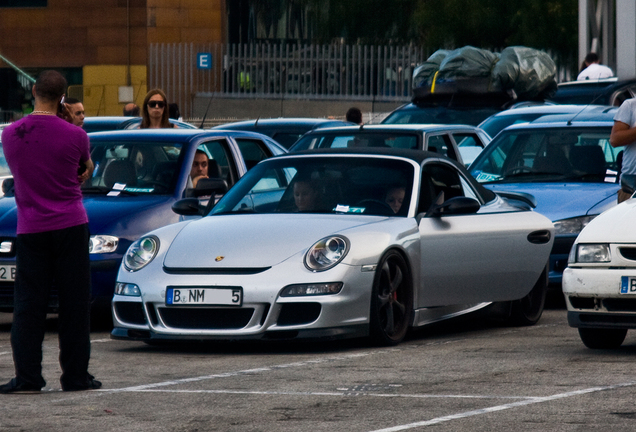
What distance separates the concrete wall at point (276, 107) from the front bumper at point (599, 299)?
84.5 ft

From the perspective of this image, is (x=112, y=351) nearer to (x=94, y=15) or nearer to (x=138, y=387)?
(x=138, y=387)

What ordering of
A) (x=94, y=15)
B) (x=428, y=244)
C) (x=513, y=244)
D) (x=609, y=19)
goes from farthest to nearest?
(x=94, y=15) < (x=609, y=19) < (x=513, y=244) < (x=428, y=244)

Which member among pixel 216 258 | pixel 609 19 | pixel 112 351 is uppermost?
pixel 609 19

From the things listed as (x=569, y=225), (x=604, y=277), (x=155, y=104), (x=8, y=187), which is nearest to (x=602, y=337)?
(x=604, y=277)

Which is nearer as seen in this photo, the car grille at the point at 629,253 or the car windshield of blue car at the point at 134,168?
the car grille at the point at 629,253

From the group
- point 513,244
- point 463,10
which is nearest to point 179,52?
point 463,10

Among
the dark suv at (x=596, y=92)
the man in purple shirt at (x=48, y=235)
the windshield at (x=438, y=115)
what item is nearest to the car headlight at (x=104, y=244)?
the man in purple shirt at (x=48, y=235)

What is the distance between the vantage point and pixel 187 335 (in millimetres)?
9133

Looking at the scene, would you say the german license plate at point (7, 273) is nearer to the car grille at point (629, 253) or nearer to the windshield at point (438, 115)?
the car grille at point (629, 253)

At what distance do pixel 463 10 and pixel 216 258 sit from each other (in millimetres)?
31224

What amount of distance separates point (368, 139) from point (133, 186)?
7.99 feet

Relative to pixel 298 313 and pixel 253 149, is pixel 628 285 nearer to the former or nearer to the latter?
pixel 298 313

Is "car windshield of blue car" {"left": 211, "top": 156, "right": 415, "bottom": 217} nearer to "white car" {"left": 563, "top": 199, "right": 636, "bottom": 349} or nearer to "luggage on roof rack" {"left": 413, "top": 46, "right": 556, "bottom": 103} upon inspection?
"white car" {"left": 563, "top": 199, "right": 636, "bottom": 349}

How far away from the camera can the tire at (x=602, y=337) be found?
9180 millimetres
